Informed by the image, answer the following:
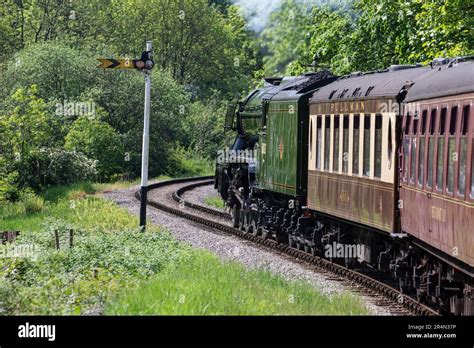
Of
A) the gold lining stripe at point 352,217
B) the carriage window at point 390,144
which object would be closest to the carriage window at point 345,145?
the gold lining stripe at point 352,217

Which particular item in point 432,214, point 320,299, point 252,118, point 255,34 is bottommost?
point 320,299

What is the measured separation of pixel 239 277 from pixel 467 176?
4937mm

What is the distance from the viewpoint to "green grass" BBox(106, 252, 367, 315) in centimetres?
1138

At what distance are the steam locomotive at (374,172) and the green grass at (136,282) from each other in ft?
4.56

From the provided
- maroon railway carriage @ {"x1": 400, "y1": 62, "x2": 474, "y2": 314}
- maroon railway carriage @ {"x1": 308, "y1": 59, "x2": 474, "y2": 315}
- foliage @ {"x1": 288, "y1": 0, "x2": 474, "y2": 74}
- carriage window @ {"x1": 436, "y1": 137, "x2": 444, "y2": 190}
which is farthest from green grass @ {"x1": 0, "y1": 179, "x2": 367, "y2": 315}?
foliage @ {"x1": 288, "y1": 0, "x2": 474, "y2": 74}

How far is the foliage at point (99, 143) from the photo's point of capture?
43.3 metres

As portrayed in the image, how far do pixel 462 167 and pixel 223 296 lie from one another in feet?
10.6

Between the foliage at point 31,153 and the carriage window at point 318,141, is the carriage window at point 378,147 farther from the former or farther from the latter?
Result: the foliage at point 31,153

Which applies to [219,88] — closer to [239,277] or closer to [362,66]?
[362,66]

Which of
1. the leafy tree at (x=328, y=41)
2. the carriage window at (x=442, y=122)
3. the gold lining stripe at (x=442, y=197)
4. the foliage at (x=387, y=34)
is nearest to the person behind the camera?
the gold lining stripe at (x=442, y=197)

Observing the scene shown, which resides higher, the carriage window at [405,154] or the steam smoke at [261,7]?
the steam smoke at [261,7]

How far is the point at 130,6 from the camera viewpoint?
70.3 m

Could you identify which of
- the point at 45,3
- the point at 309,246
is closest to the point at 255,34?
the point at 309,246
